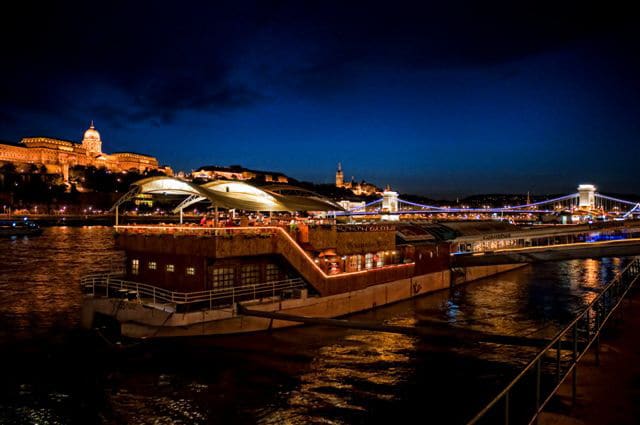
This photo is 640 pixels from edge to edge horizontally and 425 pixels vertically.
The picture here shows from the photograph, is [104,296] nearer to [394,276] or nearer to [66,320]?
[66,320]

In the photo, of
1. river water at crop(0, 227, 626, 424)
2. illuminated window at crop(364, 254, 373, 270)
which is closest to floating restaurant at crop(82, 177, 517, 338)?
illuminated window at crop(364, 254, 373, 270)

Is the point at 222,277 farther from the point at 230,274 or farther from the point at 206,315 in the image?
the point at 206,315

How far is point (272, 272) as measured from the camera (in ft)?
96.9

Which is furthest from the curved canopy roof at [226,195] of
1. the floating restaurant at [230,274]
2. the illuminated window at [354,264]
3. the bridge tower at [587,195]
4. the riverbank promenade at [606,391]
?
the bridge tower at [587,195]

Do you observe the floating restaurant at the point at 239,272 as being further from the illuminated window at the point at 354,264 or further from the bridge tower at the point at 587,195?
the bridge tower at the point at 587,195

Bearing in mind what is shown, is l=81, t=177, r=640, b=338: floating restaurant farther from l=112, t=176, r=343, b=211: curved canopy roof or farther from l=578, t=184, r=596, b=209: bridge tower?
l=578, t=184, r=596, b=209: bridge tower

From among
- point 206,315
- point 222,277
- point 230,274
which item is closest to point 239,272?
point 230,274

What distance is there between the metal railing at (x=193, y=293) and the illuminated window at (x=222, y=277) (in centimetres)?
47

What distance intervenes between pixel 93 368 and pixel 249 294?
8.95m

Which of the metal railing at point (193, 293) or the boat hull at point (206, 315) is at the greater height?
the metal railing at point (193, 293)

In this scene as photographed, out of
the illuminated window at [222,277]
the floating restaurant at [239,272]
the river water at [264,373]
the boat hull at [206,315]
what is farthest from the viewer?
the illuminated window at [222,277]

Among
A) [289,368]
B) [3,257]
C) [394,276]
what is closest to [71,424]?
[289,368]

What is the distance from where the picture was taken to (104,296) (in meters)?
27.6

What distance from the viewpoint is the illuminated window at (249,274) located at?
27938 millimetres
